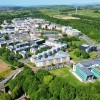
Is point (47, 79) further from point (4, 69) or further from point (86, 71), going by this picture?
point (4, 69)

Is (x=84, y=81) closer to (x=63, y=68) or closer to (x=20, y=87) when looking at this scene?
(x=63, y=68)

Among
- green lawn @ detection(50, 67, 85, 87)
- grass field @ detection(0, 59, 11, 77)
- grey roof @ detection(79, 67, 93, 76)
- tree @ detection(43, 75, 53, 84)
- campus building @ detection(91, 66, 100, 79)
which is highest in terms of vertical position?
tree @ detection(43, 75, 53, 84)

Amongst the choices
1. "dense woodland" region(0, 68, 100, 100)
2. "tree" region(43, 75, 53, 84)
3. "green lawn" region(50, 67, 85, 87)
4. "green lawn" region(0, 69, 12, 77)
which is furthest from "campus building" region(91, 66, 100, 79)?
"green lawn" region(0, 69, 12, 77)

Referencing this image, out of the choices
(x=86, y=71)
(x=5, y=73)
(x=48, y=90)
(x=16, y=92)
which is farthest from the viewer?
(x=5, y=73)

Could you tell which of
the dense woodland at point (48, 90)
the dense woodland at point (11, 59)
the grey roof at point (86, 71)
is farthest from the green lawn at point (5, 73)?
the grey roof at point (86, 71)

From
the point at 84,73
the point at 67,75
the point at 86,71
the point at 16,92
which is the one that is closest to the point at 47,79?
the point at 16,92

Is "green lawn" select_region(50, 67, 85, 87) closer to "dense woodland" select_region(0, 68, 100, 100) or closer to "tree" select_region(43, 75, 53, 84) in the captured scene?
"tree" select_region(43, 75, 53, 84)

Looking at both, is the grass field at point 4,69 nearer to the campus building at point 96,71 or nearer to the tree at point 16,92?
the tree at point 16,92
